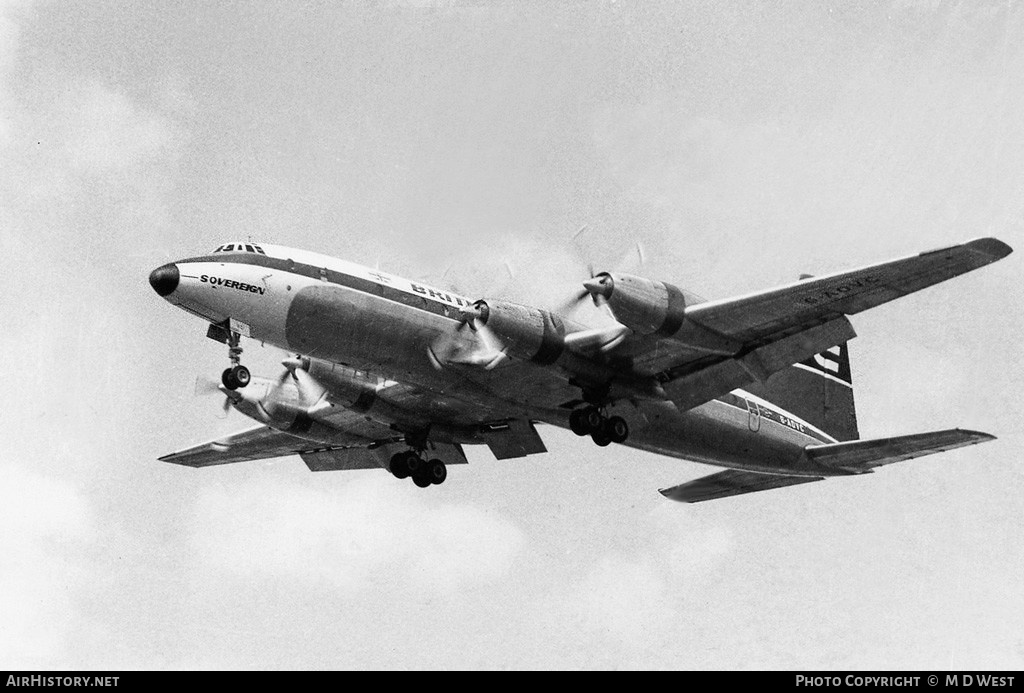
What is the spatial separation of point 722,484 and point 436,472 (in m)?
8.11

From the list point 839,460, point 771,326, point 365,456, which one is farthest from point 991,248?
point 365,456

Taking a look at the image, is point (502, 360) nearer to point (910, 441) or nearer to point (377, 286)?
point (377, 286)

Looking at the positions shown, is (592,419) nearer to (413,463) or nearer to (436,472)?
(436,472)

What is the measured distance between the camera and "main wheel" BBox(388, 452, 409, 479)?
32.1m

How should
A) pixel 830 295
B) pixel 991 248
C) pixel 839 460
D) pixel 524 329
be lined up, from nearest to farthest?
pixel 991 248
pixel 830 295
pixel 524 329
pixel 839 460

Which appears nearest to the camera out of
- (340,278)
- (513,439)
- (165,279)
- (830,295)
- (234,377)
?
(830,295)

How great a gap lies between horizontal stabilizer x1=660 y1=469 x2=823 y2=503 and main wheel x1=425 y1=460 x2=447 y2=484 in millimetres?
6216

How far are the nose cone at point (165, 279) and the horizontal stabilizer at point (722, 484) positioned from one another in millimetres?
14820

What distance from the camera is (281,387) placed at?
107 feet

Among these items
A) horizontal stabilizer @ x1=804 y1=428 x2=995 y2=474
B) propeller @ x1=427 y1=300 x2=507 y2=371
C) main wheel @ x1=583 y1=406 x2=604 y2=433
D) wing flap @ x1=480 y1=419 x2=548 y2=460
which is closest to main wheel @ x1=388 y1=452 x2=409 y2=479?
wing flap @ x1=480 y1=419 x2=548 y2=460

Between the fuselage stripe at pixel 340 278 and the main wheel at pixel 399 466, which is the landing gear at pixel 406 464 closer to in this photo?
the main wheel at pixel 399 466

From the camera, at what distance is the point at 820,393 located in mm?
33844
